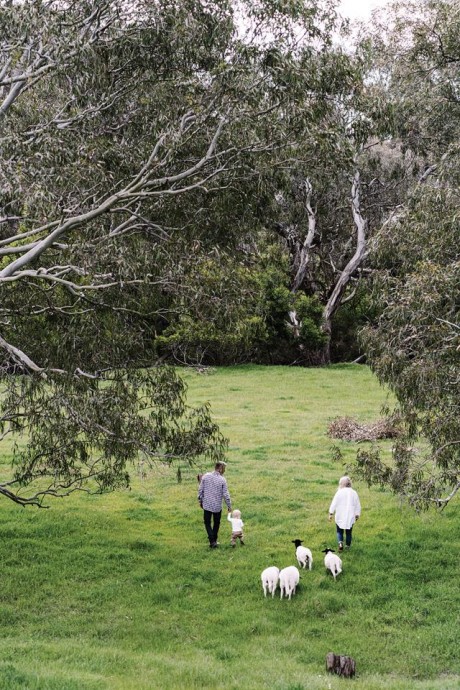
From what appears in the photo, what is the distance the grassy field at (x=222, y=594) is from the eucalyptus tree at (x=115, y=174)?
192 cm

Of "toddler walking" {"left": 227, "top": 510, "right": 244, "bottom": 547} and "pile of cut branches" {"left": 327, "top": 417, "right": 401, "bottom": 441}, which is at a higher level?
"pile of cut branches" {"left": 327, "top": 417, "right": 401, "bottom": 441}

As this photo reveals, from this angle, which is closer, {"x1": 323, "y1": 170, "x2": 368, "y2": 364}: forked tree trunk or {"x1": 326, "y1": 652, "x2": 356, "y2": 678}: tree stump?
{"x1": 326, "y1": 652, "x2": 356, "y2": 678}: tree stump

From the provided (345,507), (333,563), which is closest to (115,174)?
(345,507)

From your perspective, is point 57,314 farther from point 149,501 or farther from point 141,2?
point 149,501

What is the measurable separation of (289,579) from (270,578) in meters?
0.31

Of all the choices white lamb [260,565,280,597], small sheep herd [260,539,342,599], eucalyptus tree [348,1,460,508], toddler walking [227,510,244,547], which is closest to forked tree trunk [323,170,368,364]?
eucalyptus tree [348,1,460,508]

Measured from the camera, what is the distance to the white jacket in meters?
13.9

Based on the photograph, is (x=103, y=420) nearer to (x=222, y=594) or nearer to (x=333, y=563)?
(x=222, y=594)

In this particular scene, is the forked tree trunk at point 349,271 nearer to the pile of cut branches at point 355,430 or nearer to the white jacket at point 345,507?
the pile of cut branches at point 355,430

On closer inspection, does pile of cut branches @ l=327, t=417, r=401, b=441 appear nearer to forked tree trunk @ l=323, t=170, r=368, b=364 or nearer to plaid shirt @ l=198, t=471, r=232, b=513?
plaid shirt @ l=198, t=471, r=232, b=513

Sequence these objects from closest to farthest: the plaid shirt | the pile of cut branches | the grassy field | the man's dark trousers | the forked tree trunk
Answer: the grassy field < the plaid shirt < the man's dark trousers < the pile of cut branches < the forked tree trunk

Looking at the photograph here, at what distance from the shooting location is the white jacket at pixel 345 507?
1385cm

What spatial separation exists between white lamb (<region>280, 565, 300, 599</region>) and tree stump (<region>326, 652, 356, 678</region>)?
2378 millimetres

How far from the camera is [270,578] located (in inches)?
495
